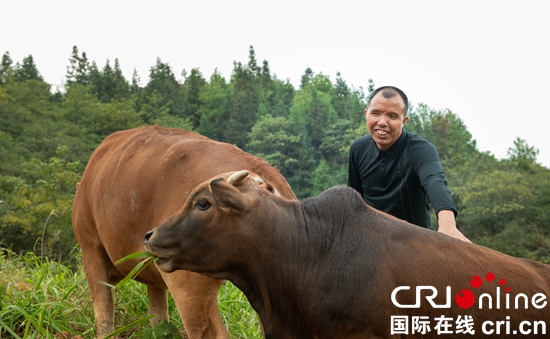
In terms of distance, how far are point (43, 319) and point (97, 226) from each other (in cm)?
97

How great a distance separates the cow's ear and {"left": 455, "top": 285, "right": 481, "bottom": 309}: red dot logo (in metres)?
1.36

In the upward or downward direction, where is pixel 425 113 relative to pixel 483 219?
upward

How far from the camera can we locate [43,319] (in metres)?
5.70

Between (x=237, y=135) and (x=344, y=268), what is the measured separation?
99333 millimetres

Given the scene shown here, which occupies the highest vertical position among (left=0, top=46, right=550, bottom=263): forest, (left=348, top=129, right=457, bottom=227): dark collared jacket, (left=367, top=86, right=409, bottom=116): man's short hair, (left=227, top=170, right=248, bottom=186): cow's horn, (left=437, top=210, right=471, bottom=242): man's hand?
(left=0, top=46, right=550, bottom=263): forest

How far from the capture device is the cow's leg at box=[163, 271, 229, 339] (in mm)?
4367

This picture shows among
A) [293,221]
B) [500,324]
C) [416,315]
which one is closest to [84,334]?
[293,221]

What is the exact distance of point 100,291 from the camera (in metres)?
5.81

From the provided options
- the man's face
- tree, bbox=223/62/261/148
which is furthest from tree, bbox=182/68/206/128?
the man's face

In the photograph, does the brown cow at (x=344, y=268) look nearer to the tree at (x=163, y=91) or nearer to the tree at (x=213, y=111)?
the tree at (x=163, y=91)

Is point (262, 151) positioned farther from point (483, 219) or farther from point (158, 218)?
point (158, 218)

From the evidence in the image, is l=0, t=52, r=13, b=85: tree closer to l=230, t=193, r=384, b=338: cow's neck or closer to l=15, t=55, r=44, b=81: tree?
l=15, t=55, r=44, b=81: tree

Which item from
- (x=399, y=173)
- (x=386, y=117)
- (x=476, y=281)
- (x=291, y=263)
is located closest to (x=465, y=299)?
(x=476, y=281)

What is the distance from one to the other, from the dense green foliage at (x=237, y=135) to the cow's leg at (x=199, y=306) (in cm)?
2924
